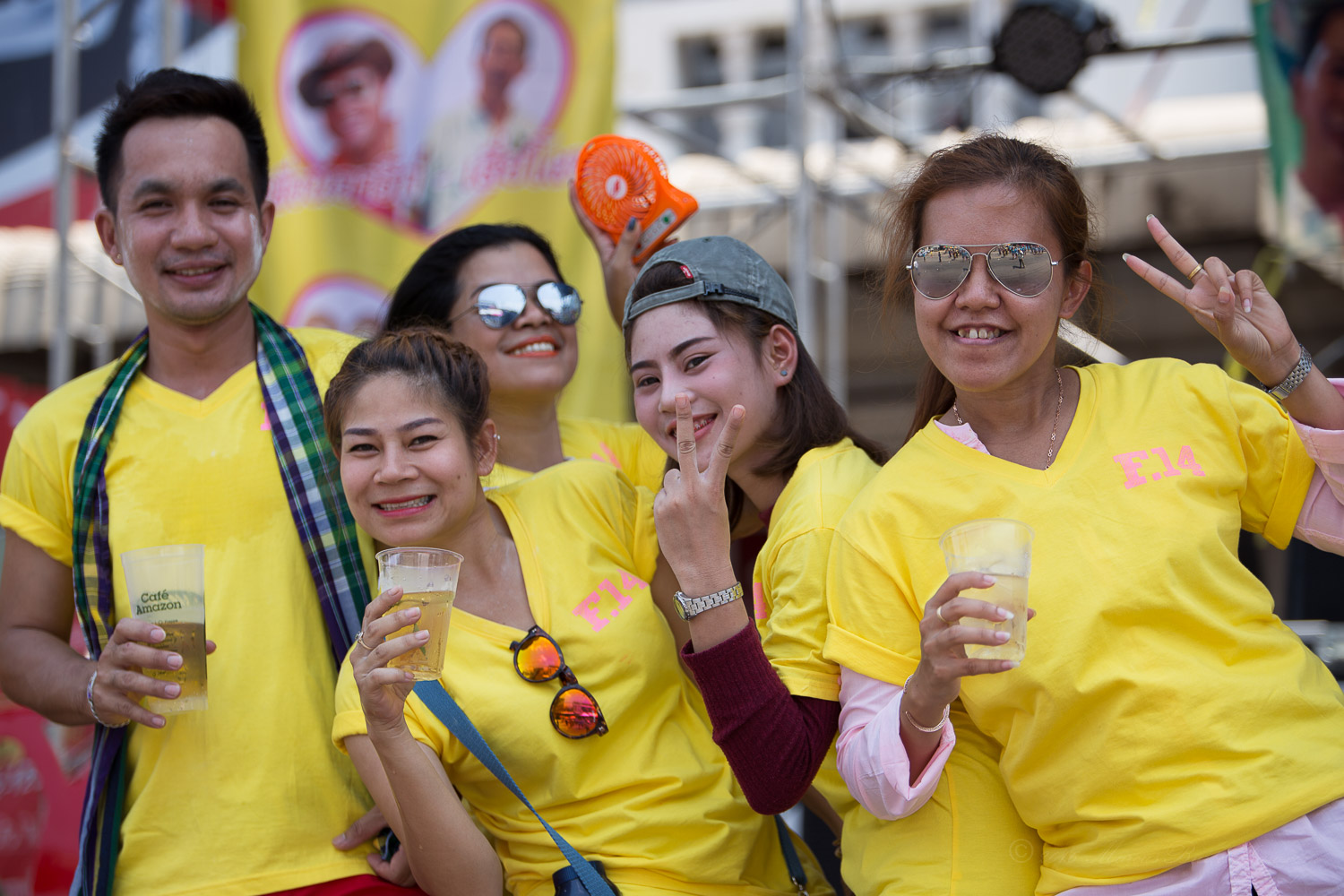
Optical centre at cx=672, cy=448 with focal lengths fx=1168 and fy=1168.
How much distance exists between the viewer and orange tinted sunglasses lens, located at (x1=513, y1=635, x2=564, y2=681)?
225 centimetres

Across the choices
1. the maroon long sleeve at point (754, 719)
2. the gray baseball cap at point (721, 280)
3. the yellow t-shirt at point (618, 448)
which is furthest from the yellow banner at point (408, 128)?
the maroon long sleeve at point (754, 719)

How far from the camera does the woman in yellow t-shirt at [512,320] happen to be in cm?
293

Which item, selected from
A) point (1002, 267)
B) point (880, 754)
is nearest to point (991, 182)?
point (1002, 267)

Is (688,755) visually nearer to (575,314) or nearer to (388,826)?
(388,826)

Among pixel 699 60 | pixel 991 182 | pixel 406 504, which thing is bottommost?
pixel 406 504

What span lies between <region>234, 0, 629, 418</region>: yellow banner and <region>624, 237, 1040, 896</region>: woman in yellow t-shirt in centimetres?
206

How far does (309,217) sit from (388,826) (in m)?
3.05

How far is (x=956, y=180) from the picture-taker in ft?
6.97

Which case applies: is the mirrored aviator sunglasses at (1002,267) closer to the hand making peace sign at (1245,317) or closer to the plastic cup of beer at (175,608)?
the hand making peace sign at (1245,317)

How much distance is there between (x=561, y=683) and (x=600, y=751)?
0.50 ft

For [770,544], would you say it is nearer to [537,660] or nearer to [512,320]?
[537,660]

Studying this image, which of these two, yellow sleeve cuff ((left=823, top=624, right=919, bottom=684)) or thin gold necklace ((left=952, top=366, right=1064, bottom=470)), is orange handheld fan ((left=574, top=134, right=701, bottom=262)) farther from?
yellow sleeve cuff ((left=823, top=624, right=919, bottom=684))

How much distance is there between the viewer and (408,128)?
4727mm

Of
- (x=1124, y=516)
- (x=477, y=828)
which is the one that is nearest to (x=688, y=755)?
(x=477, y=828)
